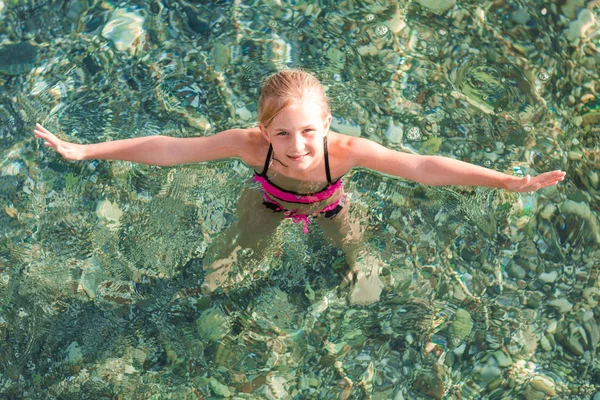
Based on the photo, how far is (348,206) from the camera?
13.9ft

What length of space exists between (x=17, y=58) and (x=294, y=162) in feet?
8.41

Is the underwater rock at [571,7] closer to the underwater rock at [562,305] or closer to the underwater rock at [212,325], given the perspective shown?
the underwater rock at [562,305]

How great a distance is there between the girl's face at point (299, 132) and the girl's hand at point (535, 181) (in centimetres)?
94

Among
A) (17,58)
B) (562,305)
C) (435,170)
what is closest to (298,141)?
(435,170)

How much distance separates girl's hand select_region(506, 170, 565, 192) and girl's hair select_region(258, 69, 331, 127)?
3.15 ft

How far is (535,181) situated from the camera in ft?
10.8

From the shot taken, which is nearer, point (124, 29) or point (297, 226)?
point (297, 226)

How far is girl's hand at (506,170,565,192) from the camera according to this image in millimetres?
3246

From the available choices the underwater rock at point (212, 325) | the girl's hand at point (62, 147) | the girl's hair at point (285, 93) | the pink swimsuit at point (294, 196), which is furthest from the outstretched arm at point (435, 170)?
the girl's hand at point (62, 147)

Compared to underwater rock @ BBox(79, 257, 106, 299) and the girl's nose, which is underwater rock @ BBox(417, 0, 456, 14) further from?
underwater rock @ BBox(79, 257, 106, 299)

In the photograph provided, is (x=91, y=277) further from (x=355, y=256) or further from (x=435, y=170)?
(x=435, y=170)

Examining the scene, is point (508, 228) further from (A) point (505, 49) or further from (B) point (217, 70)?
(B) point (217, 70)

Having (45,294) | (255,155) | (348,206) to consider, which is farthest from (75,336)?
(348,206)

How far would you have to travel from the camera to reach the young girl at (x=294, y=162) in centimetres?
331
